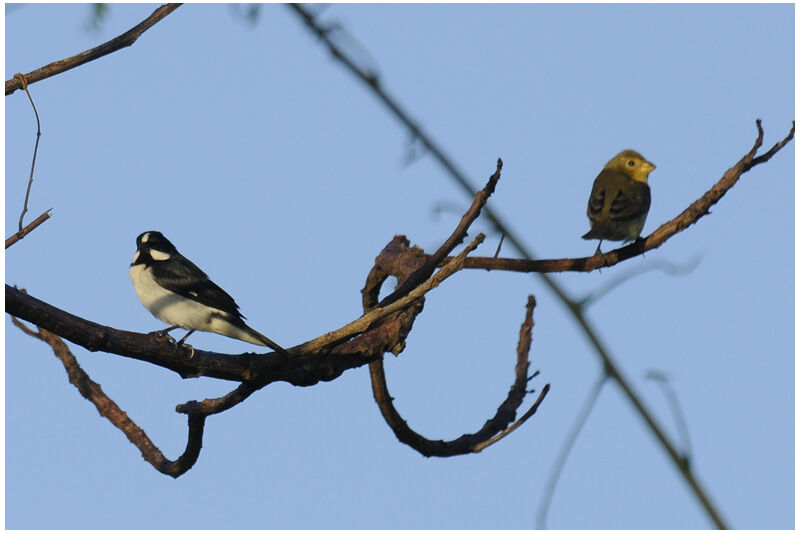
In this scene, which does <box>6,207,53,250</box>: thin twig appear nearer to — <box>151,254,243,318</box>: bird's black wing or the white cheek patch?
<box>151,254,243,318</box>: bird's black wing

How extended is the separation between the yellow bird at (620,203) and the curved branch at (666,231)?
238 centimetres

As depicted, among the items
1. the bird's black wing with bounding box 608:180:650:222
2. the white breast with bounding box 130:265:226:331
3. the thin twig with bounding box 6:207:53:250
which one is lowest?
the thin twig with bounding box 6:207:53:250

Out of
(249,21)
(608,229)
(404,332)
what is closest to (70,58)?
(249,21)

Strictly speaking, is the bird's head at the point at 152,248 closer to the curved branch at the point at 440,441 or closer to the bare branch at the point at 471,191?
the curved branch at the point at 440,441

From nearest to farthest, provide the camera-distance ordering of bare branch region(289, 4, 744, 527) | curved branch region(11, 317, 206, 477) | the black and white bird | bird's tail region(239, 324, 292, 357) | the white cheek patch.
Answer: bare branch region(289, 4, 744, 527), curved branch region(11, 317, 206, 477), bird's tail region(239, 324, 292, 357), the black and white bird, the white cheek patch

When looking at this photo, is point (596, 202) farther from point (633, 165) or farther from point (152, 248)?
point (152, 248)

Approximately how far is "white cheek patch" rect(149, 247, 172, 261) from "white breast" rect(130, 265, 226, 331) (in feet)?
0.47

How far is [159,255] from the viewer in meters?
7.83

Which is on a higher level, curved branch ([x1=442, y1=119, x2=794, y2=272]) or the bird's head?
the bird's head

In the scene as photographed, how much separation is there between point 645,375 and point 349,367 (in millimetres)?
2016

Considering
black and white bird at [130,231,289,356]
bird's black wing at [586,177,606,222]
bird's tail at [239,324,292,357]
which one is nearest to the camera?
bird's tail at [239,324,292,357]

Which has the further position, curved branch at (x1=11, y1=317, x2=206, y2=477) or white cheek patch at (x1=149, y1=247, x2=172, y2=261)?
white cheek patch at (x1=149, y1=247, x2=172, y2=261)

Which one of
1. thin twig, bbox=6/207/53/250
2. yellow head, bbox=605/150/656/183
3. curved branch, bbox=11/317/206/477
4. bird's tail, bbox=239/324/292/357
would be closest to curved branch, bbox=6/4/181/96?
thin twig, bbox=6/207/53/250

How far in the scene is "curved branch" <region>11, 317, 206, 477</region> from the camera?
5.49 m
